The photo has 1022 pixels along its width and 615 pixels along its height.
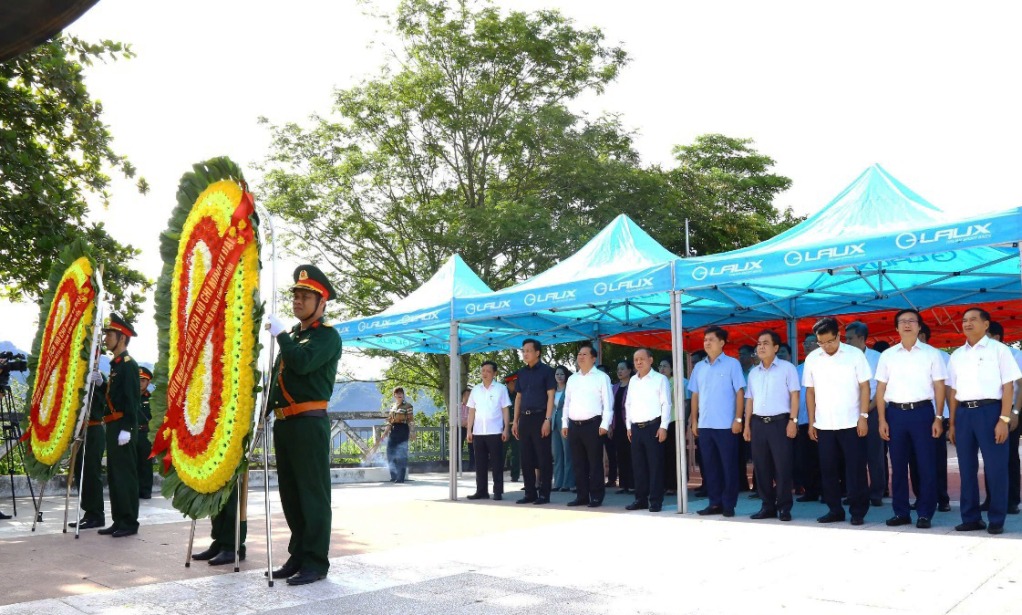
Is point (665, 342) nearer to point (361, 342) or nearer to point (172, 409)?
point (361, 342)

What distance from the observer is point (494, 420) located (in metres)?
11.3

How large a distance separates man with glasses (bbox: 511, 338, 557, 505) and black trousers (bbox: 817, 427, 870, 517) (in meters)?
3.50

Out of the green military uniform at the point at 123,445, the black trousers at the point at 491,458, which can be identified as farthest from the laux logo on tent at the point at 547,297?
the green military uniform at the point at 123,445

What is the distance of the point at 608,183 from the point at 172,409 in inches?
600

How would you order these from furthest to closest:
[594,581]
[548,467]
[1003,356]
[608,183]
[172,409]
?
[608,183] → [548,467] → [1003,356] → [172,409] → [594,581]

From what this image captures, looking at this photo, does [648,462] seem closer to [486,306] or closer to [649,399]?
[649,399]

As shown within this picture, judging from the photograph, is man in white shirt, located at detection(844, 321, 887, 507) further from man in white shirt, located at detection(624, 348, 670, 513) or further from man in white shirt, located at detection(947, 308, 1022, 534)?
man in white shirt, located at detection(624, 348, 670, 513)

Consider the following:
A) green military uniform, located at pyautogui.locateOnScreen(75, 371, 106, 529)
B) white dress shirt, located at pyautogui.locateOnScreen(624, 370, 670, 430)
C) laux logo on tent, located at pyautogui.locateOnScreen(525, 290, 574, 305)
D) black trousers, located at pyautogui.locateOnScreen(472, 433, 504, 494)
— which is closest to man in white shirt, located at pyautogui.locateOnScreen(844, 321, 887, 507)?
white dress shirt, located at pyautogui.locateOnScreen(624, 370, 670, 430)

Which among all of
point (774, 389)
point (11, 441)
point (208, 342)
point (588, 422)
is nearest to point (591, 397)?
point (588, 422)

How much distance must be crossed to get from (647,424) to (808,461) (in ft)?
7.17

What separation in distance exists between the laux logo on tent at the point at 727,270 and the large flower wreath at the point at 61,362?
18.9 ft

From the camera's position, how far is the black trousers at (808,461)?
33.1 ft

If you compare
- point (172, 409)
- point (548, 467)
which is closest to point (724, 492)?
point (548, 467)

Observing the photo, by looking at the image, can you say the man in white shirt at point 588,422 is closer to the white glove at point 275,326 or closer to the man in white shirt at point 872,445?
the man in white shirt at point 872,445
